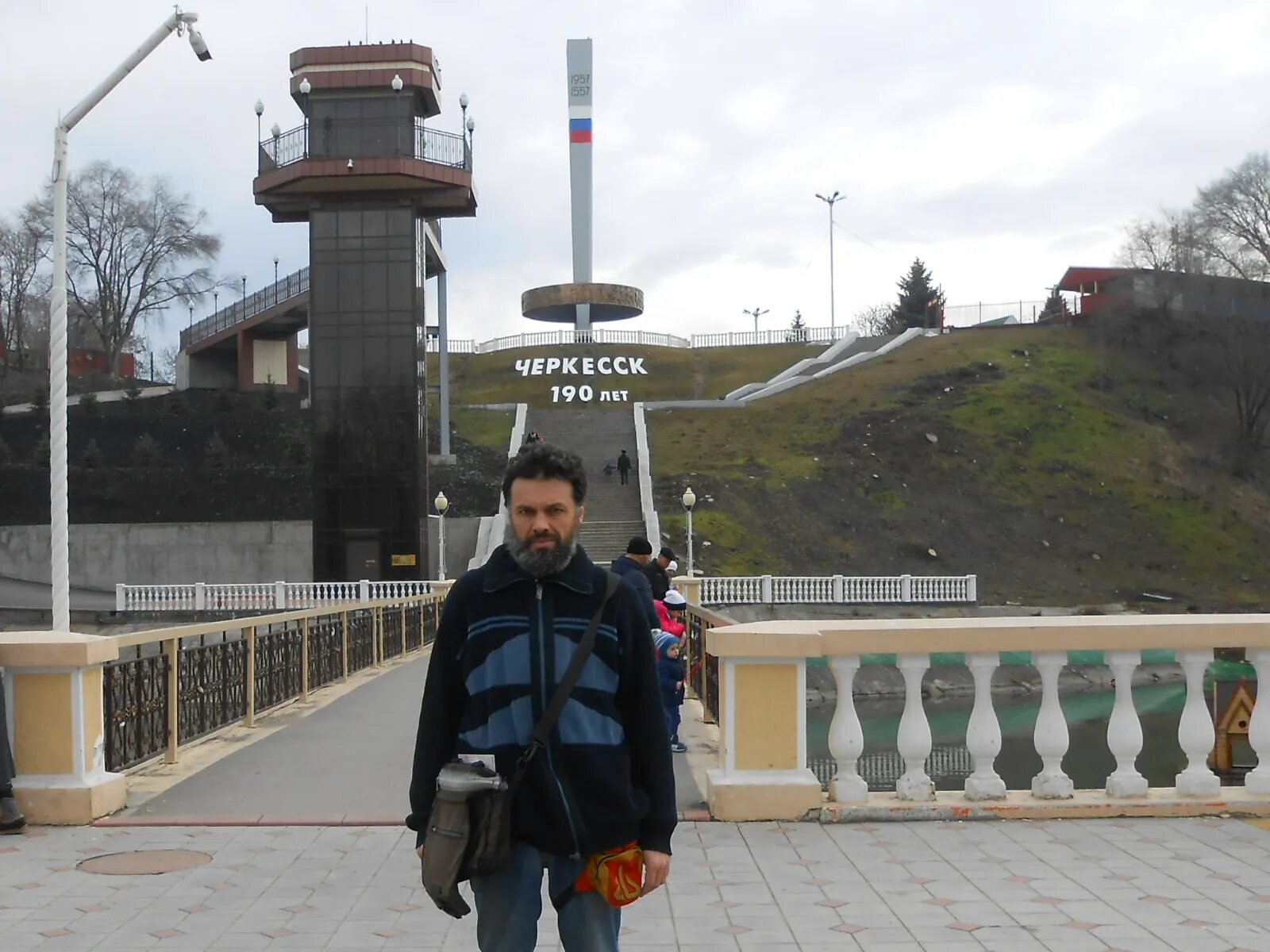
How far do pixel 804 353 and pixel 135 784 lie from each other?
252ft

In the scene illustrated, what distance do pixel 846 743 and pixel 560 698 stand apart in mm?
4337

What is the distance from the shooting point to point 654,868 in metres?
3.54

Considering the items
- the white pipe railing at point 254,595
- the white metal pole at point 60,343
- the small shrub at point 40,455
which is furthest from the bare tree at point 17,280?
the white metal pole at point 60,343

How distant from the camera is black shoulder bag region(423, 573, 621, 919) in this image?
3396 mm

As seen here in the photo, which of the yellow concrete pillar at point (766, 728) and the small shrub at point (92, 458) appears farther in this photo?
the small shrub at point (92, 458)

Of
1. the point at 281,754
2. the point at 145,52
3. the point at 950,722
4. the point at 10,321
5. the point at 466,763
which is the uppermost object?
the point at 10,321

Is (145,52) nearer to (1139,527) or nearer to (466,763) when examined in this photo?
(466,763)

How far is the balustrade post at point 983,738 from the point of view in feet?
24.2

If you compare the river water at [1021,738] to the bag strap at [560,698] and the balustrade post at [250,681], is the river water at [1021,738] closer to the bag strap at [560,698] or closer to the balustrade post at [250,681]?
the balustrade post at [250,681]

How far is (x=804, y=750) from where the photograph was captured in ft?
24.6

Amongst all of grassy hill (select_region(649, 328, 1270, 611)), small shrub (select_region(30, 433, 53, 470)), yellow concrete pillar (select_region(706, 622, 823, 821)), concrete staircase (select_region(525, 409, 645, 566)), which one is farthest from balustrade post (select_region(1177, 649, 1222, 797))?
small shrub (select_region(30, 433, 53, 470))

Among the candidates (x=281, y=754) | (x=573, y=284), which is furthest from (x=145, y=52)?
(x=573, y=284)

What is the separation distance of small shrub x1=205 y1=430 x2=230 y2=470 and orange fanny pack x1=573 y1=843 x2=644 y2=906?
4979 centimetres

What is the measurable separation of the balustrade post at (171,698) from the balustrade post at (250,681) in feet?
8.10
